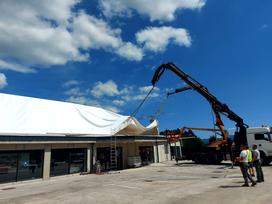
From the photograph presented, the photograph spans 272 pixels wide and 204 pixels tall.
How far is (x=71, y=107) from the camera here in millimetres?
27688

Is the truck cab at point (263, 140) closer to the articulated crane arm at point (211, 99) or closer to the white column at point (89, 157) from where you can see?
the articulated crane arm at point (211, 99)

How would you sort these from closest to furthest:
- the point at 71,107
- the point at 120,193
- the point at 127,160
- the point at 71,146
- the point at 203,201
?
the point at 203,201 → the point at 120,193 → the point at 71,146 → the point at 127,160 → the point at 71,107

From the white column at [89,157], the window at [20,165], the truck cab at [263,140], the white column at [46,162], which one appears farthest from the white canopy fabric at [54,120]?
the truck cab at [263,140]

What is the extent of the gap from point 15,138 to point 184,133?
1958 cm

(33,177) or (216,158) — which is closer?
(33,177)

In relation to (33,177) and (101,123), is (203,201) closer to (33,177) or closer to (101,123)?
(33,177)

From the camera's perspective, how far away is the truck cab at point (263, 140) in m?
21.0

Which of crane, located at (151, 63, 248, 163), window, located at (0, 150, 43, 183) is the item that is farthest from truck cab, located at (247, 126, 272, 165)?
window, located at (0, 150, 43, 183)

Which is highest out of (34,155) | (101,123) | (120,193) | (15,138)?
(101,123)

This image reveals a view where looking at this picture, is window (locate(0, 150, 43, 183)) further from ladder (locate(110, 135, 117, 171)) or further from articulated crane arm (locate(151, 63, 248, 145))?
articulated crane arm (locate(151, 63, 248, 145))

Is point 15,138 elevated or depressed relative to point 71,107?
depressed

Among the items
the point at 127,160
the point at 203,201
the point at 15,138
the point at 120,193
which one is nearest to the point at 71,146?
the point at 15,138

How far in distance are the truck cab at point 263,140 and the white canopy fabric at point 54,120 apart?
11274mm

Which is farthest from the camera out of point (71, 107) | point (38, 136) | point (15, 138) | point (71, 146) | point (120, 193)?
point (71, 107)
